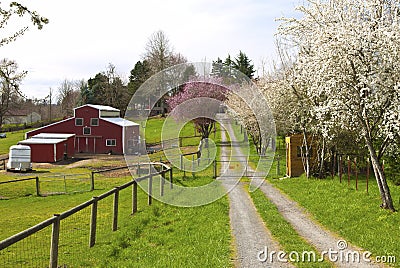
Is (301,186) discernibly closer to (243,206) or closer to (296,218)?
(243,206)

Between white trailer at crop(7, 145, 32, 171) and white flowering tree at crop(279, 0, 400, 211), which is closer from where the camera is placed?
white flowering tree at crop(279, 0, 400, 211)

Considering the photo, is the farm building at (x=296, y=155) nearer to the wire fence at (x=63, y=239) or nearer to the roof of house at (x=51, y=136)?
the wire fence at (x=63, y=239)

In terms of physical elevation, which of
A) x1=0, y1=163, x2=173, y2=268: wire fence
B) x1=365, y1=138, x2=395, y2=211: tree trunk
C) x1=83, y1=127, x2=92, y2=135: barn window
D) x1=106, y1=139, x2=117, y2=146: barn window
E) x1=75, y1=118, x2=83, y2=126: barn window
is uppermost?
x1=75, y1=118, x2=83, y2=126: barn window

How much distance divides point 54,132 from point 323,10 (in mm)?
44583

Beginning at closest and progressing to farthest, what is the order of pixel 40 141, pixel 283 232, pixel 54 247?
1. pixel 54 247
2. pixel 283 232
3. pixel 40 141

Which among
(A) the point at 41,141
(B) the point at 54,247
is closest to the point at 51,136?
(A) the point at 41,141

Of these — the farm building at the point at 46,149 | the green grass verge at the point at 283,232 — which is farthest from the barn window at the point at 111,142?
the green grass verge at the point at 283,232

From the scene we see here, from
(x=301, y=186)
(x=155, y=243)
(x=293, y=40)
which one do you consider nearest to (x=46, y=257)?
(x=155, y=243)

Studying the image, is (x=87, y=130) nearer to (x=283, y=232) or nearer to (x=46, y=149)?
(x=46, y=149)

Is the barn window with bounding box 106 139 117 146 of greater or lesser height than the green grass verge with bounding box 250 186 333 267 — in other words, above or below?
above

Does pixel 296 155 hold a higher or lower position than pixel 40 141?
lower

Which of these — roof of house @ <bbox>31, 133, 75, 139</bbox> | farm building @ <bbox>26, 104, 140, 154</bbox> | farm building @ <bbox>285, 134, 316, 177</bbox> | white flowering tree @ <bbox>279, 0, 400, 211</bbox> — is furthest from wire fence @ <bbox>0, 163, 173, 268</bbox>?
farm building @ <bbox>26, 104, 140, 154</bbox>

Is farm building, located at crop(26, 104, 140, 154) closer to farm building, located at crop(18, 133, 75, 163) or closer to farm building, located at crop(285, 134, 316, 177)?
farm building, located at crop(18, 133, 75, 163)

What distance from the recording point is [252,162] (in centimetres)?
2934
